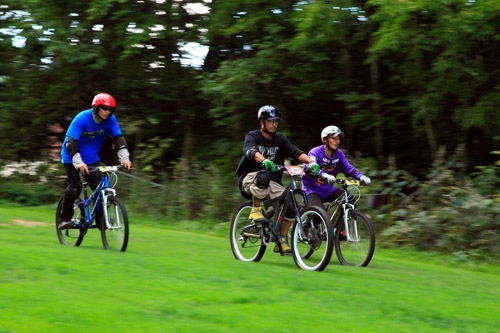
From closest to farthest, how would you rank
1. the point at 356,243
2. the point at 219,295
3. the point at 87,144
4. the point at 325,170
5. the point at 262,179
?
the point at 219,295, the point at 262,179, the point at 356,243, the point at 87,144, the point at 325,170

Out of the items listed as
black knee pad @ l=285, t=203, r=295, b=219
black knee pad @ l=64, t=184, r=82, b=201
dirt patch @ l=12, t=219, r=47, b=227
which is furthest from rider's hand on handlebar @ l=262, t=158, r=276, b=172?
dirt patch @ l=12, t=219, r=47, b=227

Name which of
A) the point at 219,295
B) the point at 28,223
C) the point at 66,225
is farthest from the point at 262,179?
the point at 28,223

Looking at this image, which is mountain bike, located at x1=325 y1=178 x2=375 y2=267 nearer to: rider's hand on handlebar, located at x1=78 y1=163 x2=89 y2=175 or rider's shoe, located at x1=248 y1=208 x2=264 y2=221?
rider's shoe, located at x1=248 y1=208 x2=264 y2=221

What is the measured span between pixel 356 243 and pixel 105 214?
3500 millimetres

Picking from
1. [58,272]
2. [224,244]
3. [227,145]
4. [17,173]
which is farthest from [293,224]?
[17,173]

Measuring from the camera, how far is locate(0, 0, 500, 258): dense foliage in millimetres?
16500

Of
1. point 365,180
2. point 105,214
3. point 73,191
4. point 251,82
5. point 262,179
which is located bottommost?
point 105,214

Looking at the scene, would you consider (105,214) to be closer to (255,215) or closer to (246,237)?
(246,237)

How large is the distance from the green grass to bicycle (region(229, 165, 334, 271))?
10.2 inches

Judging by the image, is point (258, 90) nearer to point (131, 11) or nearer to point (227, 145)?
point (227, 145)

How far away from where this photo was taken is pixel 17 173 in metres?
24.7

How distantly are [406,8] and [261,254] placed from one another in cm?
614

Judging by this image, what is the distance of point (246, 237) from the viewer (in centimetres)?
1149

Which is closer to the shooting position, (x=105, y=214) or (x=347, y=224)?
(x=347, y=224)
